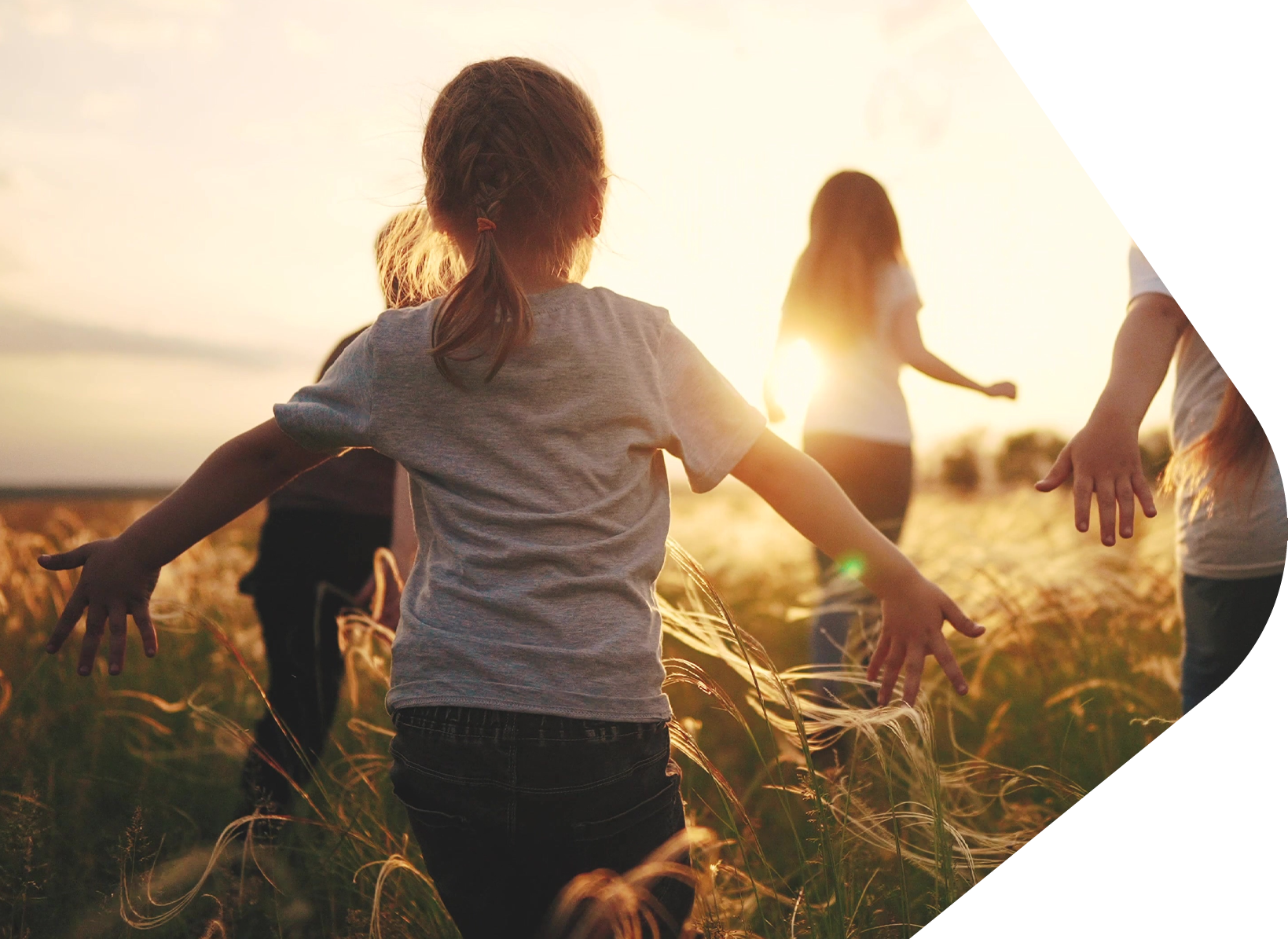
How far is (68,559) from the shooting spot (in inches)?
32.2

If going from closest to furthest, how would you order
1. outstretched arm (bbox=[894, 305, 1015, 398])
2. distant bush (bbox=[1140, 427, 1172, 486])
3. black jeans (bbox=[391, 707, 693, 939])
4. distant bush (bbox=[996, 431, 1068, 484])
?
black jeans (bbox=[391, 707, 693, 939])
outstretched arm (bbox=[894, 305, 1015, 398])
distant bush (bbox=[1140, 427, 1172, 486])
distant bush (bbox=[996, 431, 1068, 484])

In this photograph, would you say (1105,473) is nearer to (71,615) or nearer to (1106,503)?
(1106,503)

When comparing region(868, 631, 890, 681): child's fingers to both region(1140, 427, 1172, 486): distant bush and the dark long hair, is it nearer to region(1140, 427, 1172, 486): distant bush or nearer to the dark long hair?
the dark long hair

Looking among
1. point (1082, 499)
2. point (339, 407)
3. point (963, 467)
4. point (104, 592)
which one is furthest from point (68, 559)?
point (963, 467)

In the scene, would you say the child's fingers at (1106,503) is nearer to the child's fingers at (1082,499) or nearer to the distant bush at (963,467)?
the child's fingers at (1082,499)

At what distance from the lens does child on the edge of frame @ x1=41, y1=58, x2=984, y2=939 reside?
732mm

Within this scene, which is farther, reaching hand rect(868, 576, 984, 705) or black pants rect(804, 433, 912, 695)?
black pants rect(804, 433, 912, 695)

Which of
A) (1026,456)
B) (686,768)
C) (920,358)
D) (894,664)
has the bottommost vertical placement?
(686,768)

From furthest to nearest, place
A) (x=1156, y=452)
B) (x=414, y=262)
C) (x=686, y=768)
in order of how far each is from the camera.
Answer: (x=1156, y=452) < (x=686, y=768) < (x=414, y=262)

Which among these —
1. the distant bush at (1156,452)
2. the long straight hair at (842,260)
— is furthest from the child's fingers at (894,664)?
the distant bush at (1156,452)

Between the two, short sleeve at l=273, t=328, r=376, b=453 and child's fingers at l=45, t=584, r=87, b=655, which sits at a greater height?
short sleeve at l=273, t=328, r=376, b=453

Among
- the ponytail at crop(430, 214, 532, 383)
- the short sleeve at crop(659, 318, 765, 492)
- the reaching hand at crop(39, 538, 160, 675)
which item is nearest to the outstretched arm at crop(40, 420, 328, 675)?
the reaching hand at crop(39, 538, 160, 675)

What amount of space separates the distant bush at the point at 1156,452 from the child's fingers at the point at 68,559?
5.30 ft

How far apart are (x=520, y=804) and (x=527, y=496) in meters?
0.24
